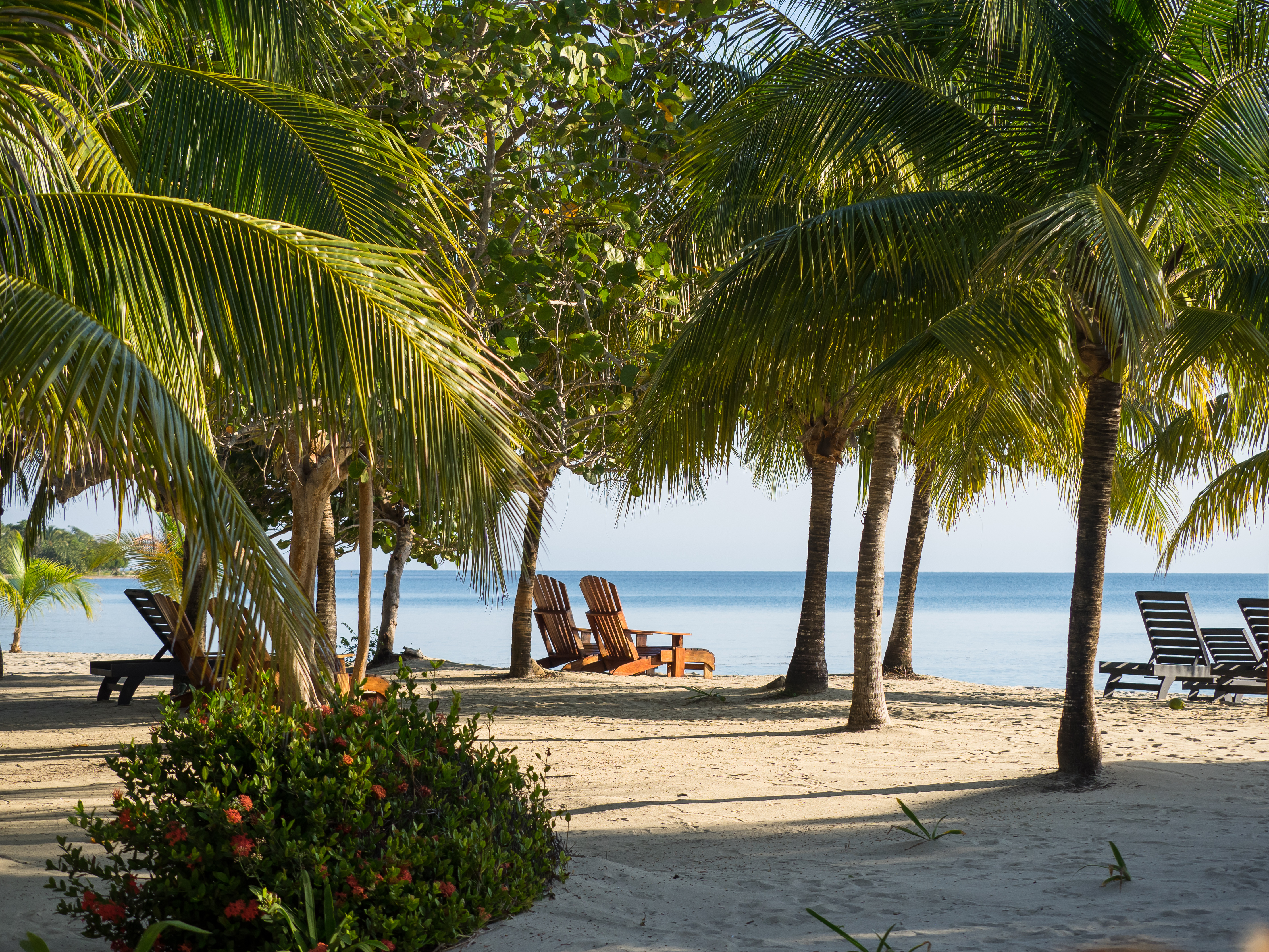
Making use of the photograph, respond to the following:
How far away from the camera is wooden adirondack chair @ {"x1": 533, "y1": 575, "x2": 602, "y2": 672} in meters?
12.7

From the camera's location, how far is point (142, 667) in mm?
8883

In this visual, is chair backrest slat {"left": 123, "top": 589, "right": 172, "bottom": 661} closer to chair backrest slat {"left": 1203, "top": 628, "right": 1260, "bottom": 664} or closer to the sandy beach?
the sandy beach

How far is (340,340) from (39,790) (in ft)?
12.9

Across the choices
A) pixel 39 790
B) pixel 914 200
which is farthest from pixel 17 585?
pixel 914 200

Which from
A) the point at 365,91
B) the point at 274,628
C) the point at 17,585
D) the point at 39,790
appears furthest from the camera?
the point at 17,585

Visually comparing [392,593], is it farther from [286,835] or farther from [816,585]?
[286,835]

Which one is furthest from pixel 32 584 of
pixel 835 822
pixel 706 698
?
pixel 835 822

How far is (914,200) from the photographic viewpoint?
19.3ft

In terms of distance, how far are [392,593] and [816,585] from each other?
264 inches

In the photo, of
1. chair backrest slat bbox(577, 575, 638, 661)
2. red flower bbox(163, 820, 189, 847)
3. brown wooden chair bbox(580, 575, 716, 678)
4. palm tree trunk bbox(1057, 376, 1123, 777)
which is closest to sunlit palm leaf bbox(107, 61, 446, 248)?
red flower bbox(163, 820, 189, 847)

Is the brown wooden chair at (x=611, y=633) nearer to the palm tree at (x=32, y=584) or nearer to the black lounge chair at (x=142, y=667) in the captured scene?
the black lounge chair at (x=142, y=667)

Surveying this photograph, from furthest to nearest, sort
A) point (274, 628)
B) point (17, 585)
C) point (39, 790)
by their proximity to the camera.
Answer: point (17, 585), point (39, 790), point (274, 628)

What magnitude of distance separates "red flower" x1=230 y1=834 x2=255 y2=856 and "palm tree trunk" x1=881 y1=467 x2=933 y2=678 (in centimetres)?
935

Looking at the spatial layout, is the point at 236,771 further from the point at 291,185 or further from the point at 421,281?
the point at 291,185
